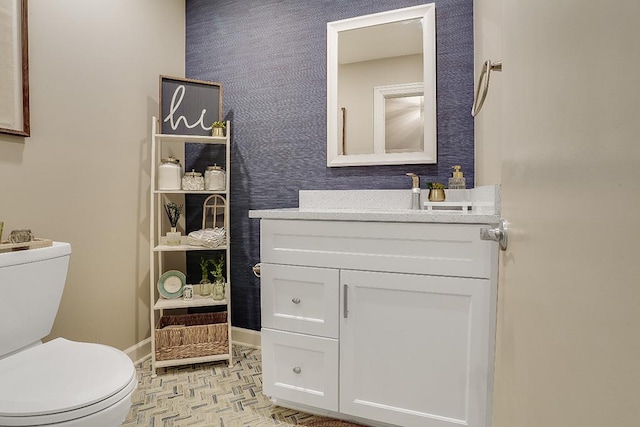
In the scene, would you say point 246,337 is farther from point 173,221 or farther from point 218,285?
point 173,221

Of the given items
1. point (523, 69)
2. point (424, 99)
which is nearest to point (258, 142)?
point (424, 99)

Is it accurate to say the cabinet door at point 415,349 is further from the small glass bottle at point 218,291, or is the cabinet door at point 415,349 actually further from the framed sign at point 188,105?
the framed sign at point 188,105

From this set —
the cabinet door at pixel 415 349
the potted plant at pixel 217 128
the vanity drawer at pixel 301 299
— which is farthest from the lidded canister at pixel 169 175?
the cabinet door at pixel 415 349

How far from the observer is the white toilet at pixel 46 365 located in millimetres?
973

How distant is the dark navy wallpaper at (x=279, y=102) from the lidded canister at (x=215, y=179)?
Result: 8.3 inches

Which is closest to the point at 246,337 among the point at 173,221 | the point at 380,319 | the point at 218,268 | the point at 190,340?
the point at 190,340

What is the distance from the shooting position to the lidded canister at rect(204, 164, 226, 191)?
2160 millimetres

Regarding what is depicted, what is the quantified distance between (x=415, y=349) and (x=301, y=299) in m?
0.50

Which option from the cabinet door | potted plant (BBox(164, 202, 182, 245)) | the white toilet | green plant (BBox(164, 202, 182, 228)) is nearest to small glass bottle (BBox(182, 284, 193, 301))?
potted plant (BBox(164, 202, 182, 245))

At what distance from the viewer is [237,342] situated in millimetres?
2424

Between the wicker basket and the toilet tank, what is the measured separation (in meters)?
0.67

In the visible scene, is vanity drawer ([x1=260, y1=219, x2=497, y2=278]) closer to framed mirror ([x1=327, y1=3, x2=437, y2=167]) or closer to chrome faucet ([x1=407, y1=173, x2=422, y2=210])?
chrome faucet ([x1=407, y1=173, x2=422, y2=210])

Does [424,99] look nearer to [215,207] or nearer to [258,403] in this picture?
[215,207]

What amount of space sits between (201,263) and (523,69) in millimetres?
2121
